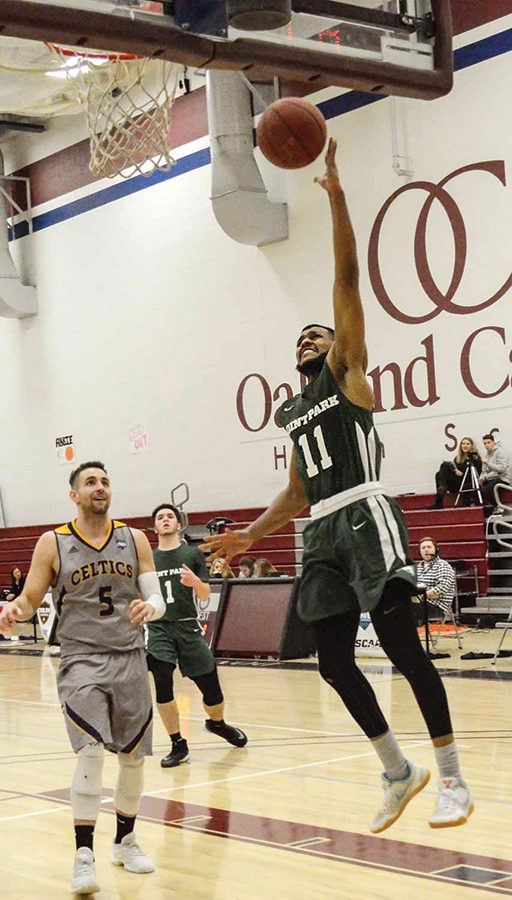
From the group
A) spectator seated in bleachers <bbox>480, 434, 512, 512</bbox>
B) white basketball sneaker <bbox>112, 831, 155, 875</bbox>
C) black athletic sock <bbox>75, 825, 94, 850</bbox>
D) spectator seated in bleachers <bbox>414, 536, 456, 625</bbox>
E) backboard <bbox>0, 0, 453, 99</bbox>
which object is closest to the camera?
black athletic sock <bbox>75, 825, 94, 850</bbox>

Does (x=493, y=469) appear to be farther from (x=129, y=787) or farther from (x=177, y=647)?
(x=129, y=787)

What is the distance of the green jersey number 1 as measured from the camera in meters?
4.86

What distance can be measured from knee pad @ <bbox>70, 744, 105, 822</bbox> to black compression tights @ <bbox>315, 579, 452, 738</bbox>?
154 cm

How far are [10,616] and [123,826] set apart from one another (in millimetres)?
1374

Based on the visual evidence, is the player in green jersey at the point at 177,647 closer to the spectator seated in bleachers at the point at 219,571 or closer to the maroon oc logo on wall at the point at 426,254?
the spectator seated in bleachers at the point at 219,571

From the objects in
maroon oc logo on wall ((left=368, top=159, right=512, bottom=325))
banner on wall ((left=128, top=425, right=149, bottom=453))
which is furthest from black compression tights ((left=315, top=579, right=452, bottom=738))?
banner on wall ((left=128, top=425, right=149, bottom=453))

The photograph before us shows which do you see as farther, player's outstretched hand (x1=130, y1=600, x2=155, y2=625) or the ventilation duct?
the ventilation duct

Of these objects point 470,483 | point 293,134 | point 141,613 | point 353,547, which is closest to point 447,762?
point 353,547

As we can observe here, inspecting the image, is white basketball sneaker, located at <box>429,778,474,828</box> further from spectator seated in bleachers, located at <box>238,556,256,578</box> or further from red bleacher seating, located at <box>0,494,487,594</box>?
red bleacher seating, located at <box>0,494,487,594</box>

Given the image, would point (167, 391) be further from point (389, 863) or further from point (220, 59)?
point (389, 863)

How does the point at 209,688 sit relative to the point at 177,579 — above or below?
below

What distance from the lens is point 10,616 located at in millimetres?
5547

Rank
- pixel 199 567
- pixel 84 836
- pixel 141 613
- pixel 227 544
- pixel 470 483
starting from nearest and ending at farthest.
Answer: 1. pixel 227 544
2. pixel 141 613
3. pixel 84 836
4. pixel 199 567
5. pixel 470 483

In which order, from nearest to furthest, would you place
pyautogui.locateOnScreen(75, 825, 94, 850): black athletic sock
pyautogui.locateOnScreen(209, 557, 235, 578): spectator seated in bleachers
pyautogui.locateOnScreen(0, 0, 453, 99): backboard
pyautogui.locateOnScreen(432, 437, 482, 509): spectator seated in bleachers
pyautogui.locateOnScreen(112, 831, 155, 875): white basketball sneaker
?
pyautogui.locateOnScreen(75, 825, 94, 850): black athletic sock < pyautogui.locateOnScreen(112, 831, 155, 875): white basketball sneaker < pyautogui.locateOnScreen(0, 0, 453, 99): backboard < pyautogui.locateOnScreen(209, 557, 235, 578): spectator seated in bleachers < pyautogui.locateOnScreen(432, 437, 482, 509): spectator seated in bleachers
